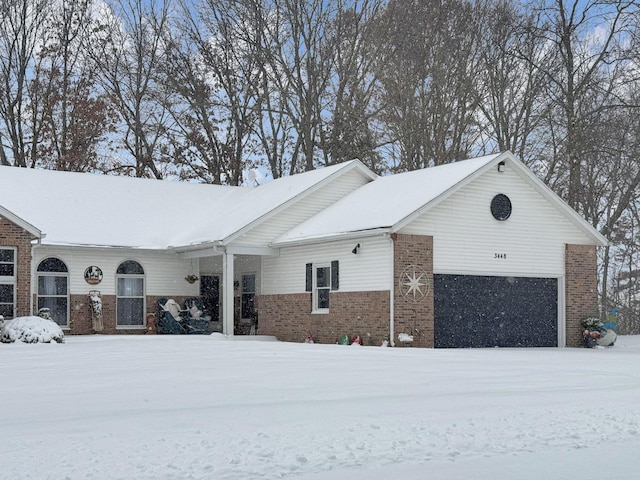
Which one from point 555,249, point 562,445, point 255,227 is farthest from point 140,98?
point 562,445

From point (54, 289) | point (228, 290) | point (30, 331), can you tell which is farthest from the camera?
point (54, 289)

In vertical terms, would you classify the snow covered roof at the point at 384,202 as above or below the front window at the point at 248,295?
above

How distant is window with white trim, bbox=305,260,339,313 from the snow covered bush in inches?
281

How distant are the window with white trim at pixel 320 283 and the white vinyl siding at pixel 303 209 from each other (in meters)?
1.77

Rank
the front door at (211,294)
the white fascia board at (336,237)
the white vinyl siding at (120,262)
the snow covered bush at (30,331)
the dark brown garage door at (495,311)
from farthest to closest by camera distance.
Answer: the front door at (211,294) → the white vinyl siding at (120,262) → the dark brown garage door at (495,311) → the white fascia board at (336,237) → the snow covered bush at (30,331)

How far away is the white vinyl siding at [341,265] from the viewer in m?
24.1

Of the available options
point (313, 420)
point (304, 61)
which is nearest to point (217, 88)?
point (304, 61)

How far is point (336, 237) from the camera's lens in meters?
25.0

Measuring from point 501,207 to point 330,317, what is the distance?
5425 millimetres

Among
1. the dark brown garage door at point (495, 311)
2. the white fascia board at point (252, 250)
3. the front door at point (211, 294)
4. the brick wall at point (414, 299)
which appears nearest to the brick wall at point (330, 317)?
the brick wall at point (414, 299)

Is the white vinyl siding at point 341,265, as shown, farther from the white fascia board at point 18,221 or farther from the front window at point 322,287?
the white fascia board at point 18,221

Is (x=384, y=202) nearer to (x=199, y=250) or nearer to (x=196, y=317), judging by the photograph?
(x=199, y=250)

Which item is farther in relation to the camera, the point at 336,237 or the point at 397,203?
the point at 397,203

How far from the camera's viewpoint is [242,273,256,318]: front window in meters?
29.9
